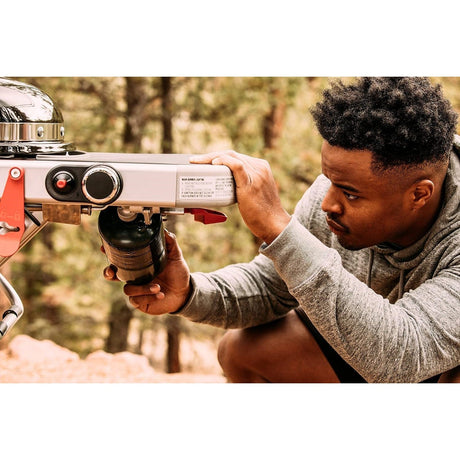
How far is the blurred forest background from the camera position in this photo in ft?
15.8

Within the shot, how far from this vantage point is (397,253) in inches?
75.1

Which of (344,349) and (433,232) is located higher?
(433,232)

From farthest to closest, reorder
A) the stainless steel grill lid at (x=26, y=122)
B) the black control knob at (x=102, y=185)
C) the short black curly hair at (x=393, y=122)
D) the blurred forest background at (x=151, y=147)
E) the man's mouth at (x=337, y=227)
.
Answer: the blurred forest background at (x=151, y=147)
the man's mouth at (x=337, y=227)
the short black curly hair at (x=393, y=122)
the stainless steel grill lid at (x=26, y=122)
the black control knob at (x=102, y=185)

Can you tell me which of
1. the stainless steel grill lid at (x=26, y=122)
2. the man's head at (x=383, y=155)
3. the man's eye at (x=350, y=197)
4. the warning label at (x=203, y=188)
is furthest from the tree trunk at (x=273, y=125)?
Result: the warning label at (x=203, y=188)

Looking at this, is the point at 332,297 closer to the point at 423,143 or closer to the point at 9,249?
the point at 423,143

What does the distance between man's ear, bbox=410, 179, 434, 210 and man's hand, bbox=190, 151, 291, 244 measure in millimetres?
405

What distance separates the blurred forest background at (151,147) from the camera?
15.8 feet

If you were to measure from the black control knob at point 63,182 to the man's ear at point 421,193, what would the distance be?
36.0 inches

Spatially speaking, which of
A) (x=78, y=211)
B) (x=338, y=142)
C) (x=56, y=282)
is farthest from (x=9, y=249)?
(x=56, y=282)

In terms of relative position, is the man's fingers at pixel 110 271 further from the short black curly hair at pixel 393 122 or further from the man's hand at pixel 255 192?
the short black curly hair at pixel 393 122

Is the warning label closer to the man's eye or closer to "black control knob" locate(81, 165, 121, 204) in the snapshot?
"black control knob" locate(81, 165, 121, 204)

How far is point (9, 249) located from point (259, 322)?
101cm

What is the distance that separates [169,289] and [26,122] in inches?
25.8

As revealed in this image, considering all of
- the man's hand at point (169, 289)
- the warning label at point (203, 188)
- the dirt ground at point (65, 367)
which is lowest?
the dirt ground at point (65, 367)
